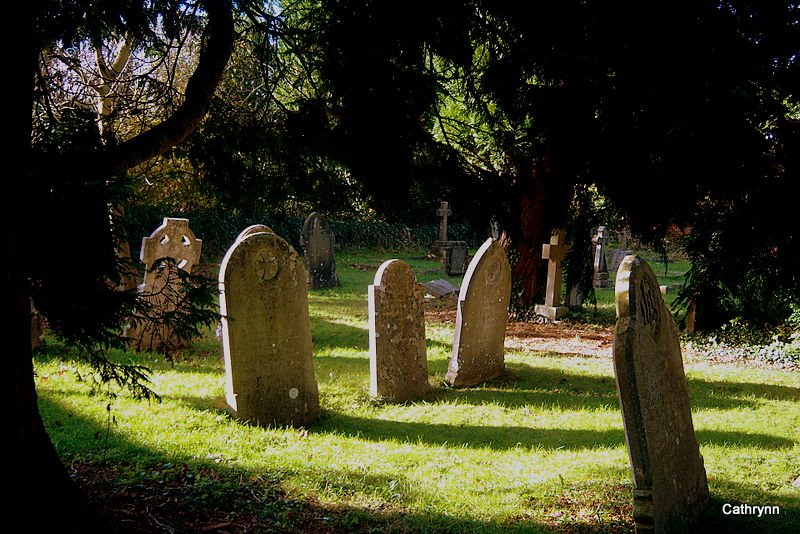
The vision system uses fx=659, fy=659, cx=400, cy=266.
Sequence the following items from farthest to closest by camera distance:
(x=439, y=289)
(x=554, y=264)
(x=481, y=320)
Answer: (x=439, y=289) → (x=554, y=264) → (x=481, y=320)

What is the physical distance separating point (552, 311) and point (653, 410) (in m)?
9.38

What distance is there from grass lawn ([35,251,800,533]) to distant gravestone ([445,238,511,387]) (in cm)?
26

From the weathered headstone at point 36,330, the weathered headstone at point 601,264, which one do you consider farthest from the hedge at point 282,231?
the weathered headstone at point 36,330

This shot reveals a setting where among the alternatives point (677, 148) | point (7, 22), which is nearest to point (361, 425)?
point (677, 148)

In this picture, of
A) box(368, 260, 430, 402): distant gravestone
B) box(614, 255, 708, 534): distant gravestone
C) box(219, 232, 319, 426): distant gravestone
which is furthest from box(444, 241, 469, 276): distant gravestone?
box(614, 255, 708, 534): distant gravestone

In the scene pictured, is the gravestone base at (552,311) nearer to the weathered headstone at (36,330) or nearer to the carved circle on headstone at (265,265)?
the carved circle on headstone at (265,265)

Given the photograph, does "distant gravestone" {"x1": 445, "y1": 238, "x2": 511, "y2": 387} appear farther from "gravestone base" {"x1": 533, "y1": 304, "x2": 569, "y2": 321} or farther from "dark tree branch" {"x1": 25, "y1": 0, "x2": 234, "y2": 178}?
"dark tree branch" {"x1": 25, "y1": 0, "x2": 234, "y2": 178}

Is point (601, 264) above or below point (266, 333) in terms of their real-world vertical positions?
above

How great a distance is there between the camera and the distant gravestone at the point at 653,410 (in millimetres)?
3324

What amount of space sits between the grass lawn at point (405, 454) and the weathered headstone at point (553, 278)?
4.04m

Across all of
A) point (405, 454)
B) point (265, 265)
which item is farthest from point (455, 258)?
point (405, 454)

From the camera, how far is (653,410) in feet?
11.5

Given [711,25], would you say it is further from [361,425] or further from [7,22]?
[361,425]

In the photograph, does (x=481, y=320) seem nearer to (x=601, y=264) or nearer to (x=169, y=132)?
(x=169, y=132)
